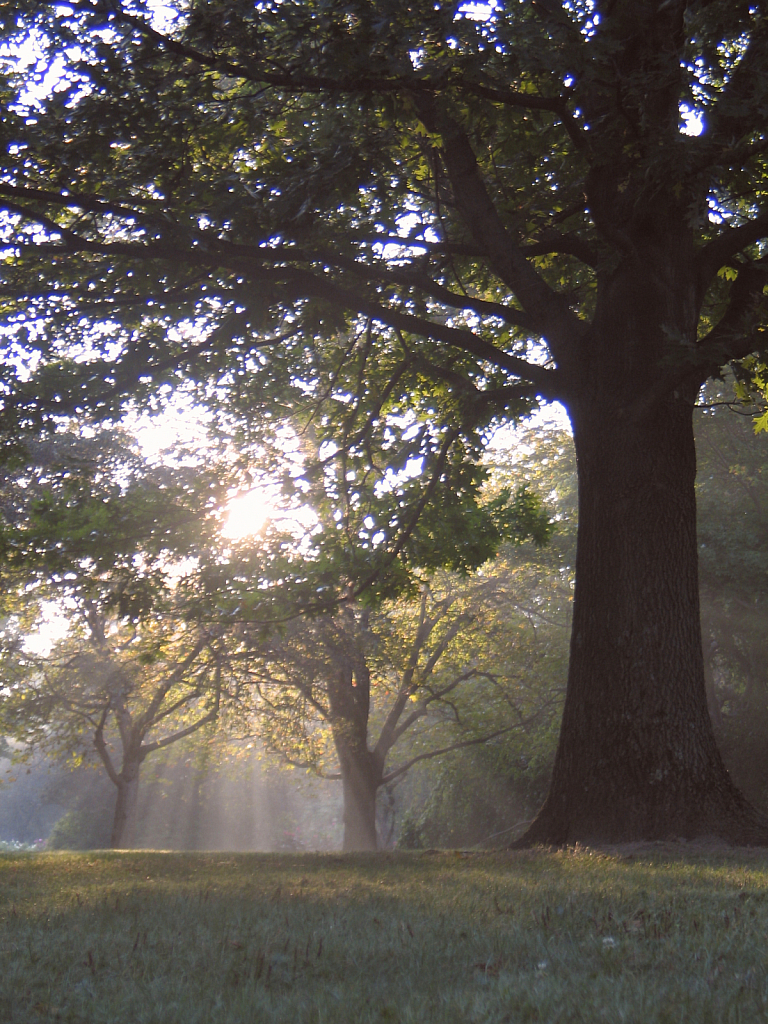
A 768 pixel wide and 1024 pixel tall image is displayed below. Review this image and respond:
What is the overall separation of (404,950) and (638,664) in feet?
→ 18.4

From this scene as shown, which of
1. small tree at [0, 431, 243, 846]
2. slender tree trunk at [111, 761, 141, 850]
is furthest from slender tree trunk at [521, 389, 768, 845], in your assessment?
slender tree trunk at [111, 761, 141, 850]

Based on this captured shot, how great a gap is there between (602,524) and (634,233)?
12.0 feet

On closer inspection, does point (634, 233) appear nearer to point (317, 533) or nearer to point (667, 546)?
point (667, 546)

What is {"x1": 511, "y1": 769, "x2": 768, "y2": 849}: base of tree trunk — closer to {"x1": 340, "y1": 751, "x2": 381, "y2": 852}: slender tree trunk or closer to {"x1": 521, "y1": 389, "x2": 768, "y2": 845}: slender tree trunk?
{"x1": 521, "y1": 389, "x2": 768, "y2": 845}: slender tree trunk

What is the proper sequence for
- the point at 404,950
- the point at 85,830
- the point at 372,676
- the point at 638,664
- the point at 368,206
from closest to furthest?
the point at 404,950, the point at 638,664, the point at 368,206, the point at 372,676, the point at 85,830

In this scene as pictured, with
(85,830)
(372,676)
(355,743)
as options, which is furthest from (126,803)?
(85,830)

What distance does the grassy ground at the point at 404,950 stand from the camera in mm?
3178

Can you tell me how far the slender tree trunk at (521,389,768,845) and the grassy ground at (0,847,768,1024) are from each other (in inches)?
77.4

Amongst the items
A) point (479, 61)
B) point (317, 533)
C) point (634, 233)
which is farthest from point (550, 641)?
point (479, 61)

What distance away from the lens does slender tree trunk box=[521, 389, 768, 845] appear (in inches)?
340

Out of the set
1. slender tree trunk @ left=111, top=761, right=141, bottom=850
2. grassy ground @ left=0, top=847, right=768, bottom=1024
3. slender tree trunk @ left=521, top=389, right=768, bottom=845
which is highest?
slender tree trunk @ left=521, top=389, right=768, bottom=845

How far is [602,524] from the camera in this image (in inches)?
378

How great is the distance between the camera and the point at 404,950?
4008 millimetres

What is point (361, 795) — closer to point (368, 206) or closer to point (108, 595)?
point (108, 595)
